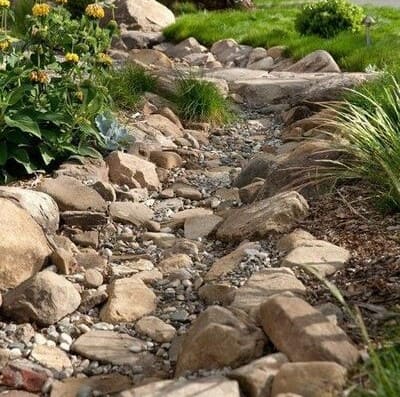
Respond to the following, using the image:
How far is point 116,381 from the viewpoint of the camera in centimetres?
285

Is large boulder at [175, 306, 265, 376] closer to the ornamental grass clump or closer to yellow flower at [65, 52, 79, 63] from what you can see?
the ornamental grass clump

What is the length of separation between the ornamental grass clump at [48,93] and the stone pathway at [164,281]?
7.0 inches

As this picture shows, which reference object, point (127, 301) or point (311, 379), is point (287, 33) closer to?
point (127, 301)

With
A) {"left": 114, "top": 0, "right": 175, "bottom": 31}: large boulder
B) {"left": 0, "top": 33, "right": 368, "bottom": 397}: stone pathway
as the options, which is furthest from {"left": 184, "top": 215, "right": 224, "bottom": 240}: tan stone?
{"left": 114, "top": 0, "right": 175, "bottom": 31}: large boulder

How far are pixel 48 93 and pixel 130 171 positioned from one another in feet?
2.29

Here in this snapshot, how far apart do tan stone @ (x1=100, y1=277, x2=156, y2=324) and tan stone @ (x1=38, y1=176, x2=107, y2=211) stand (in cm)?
97

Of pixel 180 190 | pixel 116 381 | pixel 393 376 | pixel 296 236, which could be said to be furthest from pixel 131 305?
pixel 180 190

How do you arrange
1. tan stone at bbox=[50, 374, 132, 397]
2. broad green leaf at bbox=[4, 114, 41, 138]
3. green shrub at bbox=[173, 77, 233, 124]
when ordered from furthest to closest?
1. green shrub at bbox=[173, 77, 233, 124]
2. broad green leaf at bbox=[4, 114, 41, 138]
3. tan stone at bbox=[50, 374, 132, 397]

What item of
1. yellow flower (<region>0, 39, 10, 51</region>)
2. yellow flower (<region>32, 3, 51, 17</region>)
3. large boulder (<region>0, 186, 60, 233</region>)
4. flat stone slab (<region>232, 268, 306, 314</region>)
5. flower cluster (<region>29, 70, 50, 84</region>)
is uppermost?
yellow flower (<region>32, 3, 51, 17</region>)

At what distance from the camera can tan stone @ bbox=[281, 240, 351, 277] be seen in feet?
10.7

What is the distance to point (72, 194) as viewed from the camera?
14.6 ft

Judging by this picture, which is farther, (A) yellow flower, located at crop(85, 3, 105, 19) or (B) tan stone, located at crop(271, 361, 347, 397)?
(A) yellow flower, located at crop(85, 3, 105, 19)

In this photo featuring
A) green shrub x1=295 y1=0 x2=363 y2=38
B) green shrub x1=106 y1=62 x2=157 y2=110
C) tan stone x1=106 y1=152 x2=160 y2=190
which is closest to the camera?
tan stone x1=106 y1=152 x2=160 y2=190

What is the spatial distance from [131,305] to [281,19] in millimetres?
8850
